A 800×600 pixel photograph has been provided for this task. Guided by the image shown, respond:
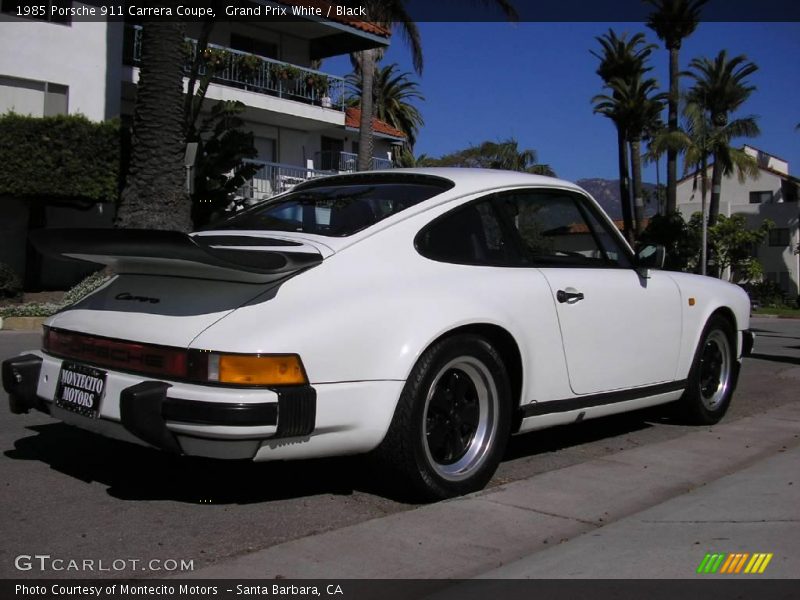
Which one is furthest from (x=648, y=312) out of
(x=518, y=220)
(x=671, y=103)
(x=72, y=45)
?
(x=671, y=103)

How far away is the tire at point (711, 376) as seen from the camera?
5.82m

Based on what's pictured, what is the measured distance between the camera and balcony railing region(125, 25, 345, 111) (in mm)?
22139

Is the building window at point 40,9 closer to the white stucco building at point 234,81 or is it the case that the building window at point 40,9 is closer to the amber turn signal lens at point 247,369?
the white stucco building at point 234,81

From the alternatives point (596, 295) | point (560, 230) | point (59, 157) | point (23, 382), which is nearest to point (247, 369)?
point (23, 382)

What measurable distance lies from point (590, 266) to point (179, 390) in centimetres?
263

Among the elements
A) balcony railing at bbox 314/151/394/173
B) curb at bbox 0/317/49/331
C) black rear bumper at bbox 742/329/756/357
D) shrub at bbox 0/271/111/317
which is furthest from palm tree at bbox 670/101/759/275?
black rear bumper at bbox 742/329/756/357

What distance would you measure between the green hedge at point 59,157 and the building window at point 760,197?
2157 inches

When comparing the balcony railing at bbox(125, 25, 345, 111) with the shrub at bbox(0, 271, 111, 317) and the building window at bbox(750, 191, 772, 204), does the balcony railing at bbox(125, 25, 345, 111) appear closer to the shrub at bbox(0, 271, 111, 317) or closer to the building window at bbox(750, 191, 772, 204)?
the shrub at bbox(0, 271, 111, 317)

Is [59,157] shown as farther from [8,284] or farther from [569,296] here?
[569,296]

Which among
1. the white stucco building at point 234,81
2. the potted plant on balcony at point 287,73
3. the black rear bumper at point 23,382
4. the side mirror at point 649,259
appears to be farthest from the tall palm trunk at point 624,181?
the black rear bumper at point 23,382

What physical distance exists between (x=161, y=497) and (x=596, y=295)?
2.57m

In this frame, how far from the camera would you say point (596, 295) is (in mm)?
4801

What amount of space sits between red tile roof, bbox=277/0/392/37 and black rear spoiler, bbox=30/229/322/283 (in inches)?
868
